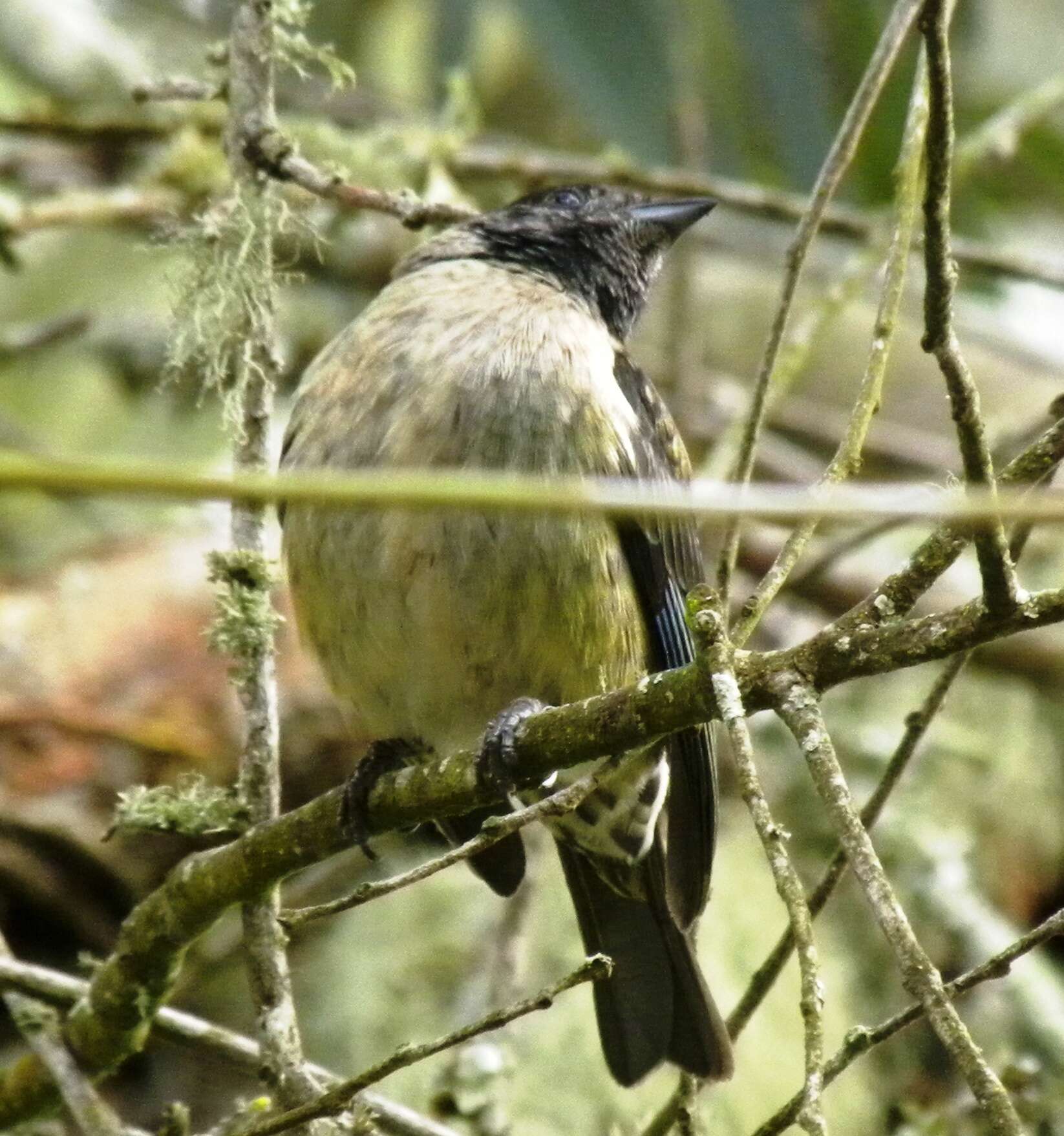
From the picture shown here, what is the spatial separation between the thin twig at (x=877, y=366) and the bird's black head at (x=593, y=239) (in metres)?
1.29

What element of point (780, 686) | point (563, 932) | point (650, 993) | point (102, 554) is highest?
point (102, 554)

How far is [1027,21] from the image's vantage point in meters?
8.73

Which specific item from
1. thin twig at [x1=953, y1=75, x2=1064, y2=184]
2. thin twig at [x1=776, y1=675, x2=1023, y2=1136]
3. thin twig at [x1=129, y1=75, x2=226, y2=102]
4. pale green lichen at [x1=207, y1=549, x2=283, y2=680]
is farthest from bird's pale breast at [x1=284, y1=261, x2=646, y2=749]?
thin twig at [x1=953, y1=75, x2=1064, y2=184]

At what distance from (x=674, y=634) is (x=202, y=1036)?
3.88 ft

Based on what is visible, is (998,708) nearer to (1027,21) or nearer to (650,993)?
(650,993)

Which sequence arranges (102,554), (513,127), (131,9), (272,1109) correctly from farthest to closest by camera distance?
(513,127) → (131,9) → (102,554) → (272,1109)

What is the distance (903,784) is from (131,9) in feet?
13.9

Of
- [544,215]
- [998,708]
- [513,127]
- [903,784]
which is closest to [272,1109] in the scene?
[544,215]

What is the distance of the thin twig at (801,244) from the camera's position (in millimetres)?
2344

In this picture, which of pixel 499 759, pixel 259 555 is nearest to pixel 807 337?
pixel 259 555

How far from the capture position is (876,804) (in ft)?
8.30

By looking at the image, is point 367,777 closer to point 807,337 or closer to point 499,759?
point 499,759

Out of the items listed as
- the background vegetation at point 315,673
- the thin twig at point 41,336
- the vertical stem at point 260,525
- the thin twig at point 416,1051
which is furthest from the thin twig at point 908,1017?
the thin twig at point 41,336

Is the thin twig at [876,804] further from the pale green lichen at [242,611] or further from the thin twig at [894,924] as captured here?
the pale green lichen at [242,611]
